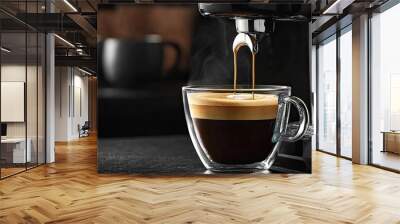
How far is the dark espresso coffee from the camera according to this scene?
2.06 ft

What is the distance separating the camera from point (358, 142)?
617 cm

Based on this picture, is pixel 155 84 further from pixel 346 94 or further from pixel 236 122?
pixel 236 122

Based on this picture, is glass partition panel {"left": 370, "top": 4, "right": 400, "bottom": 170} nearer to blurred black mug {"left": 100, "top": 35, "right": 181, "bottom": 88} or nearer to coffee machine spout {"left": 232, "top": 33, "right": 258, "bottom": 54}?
blurred black mug {"left": 100, "top": 35, "right": 181, "bottom": 88}

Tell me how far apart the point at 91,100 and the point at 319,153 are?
1163cm

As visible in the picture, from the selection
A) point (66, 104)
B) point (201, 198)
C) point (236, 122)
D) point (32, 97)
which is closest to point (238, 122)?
point (236, 122)

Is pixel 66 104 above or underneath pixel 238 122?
above

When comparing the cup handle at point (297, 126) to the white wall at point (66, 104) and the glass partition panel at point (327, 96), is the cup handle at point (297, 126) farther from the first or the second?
the white wall at point (66, 104)

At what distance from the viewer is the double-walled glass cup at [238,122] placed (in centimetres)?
63

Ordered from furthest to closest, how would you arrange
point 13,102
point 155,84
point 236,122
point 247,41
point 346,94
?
point 346,94
point 13,102
point 155,84
point 247,41
point 236,122

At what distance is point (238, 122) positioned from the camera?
24.8 inches

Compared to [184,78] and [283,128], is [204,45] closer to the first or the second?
[184,78]

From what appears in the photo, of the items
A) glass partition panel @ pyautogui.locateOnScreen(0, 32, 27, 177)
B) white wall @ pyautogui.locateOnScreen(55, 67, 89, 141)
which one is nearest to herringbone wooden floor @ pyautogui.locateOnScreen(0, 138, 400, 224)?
glass partition panel @ pyautogui.locateOnScreen(0, 32, 27, 177)

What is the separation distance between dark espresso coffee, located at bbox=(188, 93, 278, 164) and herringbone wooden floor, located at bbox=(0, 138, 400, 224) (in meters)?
2.28

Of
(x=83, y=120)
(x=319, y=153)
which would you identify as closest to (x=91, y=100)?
(x=83, y=120)
